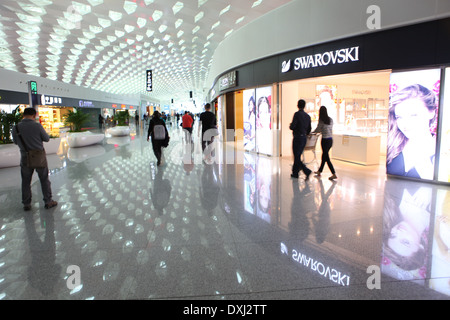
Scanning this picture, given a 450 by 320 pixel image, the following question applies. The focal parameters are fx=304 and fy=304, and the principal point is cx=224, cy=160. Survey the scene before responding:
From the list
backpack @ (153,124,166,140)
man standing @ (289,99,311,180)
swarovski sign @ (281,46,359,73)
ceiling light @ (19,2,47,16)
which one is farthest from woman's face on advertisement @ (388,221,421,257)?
ceiling light @ (19,2,47,16)

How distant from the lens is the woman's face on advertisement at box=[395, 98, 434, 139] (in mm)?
6957

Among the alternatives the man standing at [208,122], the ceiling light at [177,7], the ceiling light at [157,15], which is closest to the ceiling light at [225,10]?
the ceiling light at [177,7]

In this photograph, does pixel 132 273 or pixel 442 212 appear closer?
pixel 132 273

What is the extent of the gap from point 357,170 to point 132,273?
749 centimetres

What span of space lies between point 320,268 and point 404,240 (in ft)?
4.81

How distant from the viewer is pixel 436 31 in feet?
21.1

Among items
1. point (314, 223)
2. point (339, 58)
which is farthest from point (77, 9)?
point (314, 223)

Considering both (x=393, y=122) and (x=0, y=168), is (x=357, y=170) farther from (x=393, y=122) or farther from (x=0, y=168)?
(x=0, y=168)

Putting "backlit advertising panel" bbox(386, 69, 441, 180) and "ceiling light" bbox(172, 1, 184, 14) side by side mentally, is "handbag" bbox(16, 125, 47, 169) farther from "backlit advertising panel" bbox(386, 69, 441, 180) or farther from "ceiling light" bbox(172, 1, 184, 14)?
"ceiling light" bbox(172, 1, 184, 14)

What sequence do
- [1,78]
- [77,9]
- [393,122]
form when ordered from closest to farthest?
[393,122], [77,9], [1,78]

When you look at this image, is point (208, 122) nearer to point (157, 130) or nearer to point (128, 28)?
point (157, 130)

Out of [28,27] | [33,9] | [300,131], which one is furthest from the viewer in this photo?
[28,27]

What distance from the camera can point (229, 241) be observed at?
391cm

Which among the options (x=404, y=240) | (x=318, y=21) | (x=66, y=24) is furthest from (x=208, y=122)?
(x=66, y=24)
